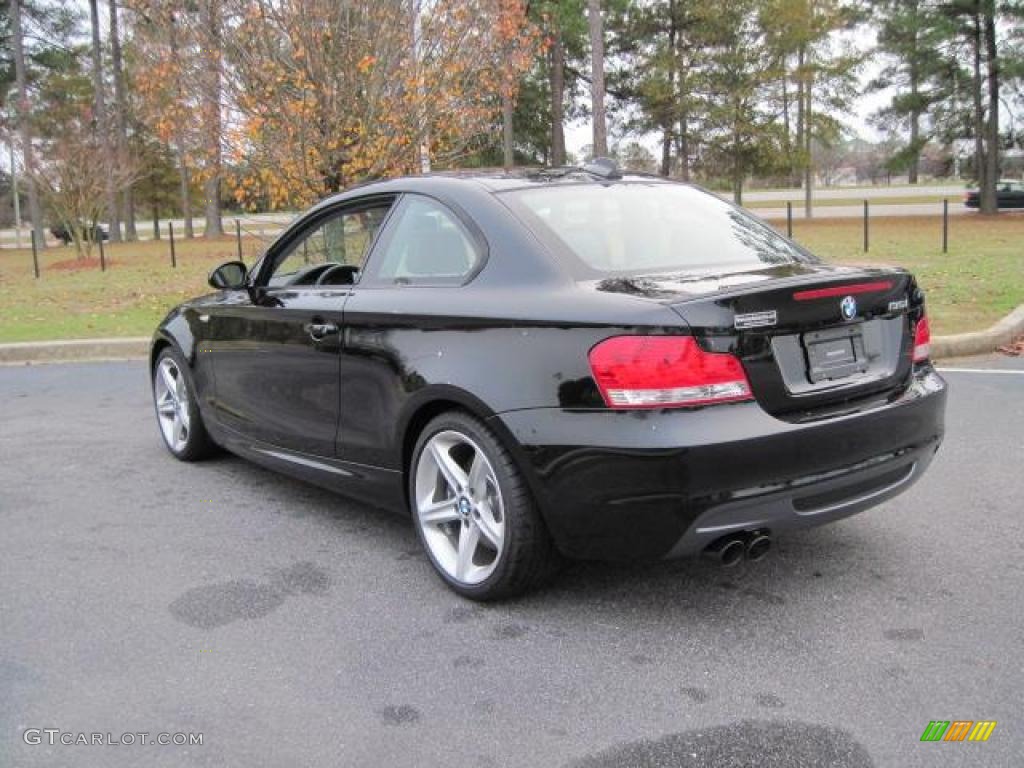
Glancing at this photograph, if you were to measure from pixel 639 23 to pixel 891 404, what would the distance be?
37.1 m

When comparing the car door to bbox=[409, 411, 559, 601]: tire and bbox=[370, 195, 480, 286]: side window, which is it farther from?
bbox=[409, 411, 559, 601]: tire

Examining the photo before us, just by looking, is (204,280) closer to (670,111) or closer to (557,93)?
(557,93)

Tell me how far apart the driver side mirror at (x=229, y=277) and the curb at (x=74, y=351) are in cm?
535

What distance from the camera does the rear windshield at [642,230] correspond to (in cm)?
366

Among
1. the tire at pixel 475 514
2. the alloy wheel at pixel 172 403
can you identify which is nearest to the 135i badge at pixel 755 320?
the tire at pixel 475 514

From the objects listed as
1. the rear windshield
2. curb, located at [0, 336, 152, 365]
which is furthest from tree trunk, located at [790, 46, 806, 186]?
the rear windshield

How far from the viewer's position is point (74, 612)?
370 centimetres

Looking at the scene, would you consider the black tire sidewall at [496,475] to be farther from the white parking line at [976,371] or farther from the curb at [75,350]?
the curb at [75,350]

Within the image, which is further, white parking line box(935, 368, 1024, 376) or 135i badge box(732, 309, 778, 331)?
white parking line box(935, 368, 1024, 376)

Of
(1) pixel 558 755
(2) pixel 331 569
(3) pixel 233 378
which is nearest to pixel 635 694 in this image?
(1) pixel 558 755

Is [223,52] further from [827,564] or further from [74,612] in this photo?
[827,564]

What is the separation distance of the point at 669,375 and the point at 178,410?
12.3 ft

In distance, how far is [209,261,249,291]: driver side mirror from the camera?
522 centimetres

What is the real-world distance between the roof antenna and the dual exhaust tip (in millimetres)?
1791
